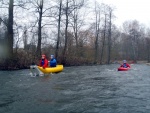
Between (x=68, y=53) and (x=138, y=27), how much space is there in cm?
3674

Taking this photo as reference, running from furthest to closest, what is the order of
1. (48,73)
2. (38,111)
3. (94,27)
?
(94,27) → (48,73) → (38,111)

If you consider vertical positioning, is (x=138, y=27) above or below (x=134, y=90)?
above

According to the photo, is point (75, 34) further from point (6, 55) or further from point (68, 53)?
point (6, 55)

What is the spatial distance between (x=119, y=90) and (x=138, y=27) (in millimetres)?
57703

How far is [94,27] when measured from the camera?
48.6 meters

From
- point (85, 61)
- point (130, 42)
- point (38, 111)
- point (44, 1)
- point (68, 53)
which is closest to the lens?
point (38, 111)

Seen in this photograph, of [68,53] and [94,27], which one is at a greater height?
[94,27]

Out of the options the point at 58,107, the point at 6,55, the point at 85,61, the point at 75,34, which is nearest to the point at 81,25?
the point at 75,34

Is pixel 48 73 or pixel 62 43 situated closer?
pixel 48 73

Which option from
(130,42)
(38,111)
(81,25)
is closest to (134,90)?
(38,111)

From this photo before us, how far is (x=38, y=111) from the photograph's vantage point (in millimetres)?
7562

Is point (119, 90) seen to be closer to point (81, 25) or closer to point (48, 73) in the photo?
point (48, 73)

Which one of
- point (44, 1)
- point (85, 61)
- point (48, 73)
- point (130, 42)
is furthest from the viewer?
point (130, 42)

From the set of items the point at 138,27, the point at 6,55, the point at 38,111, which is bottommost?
the point at 38,111
